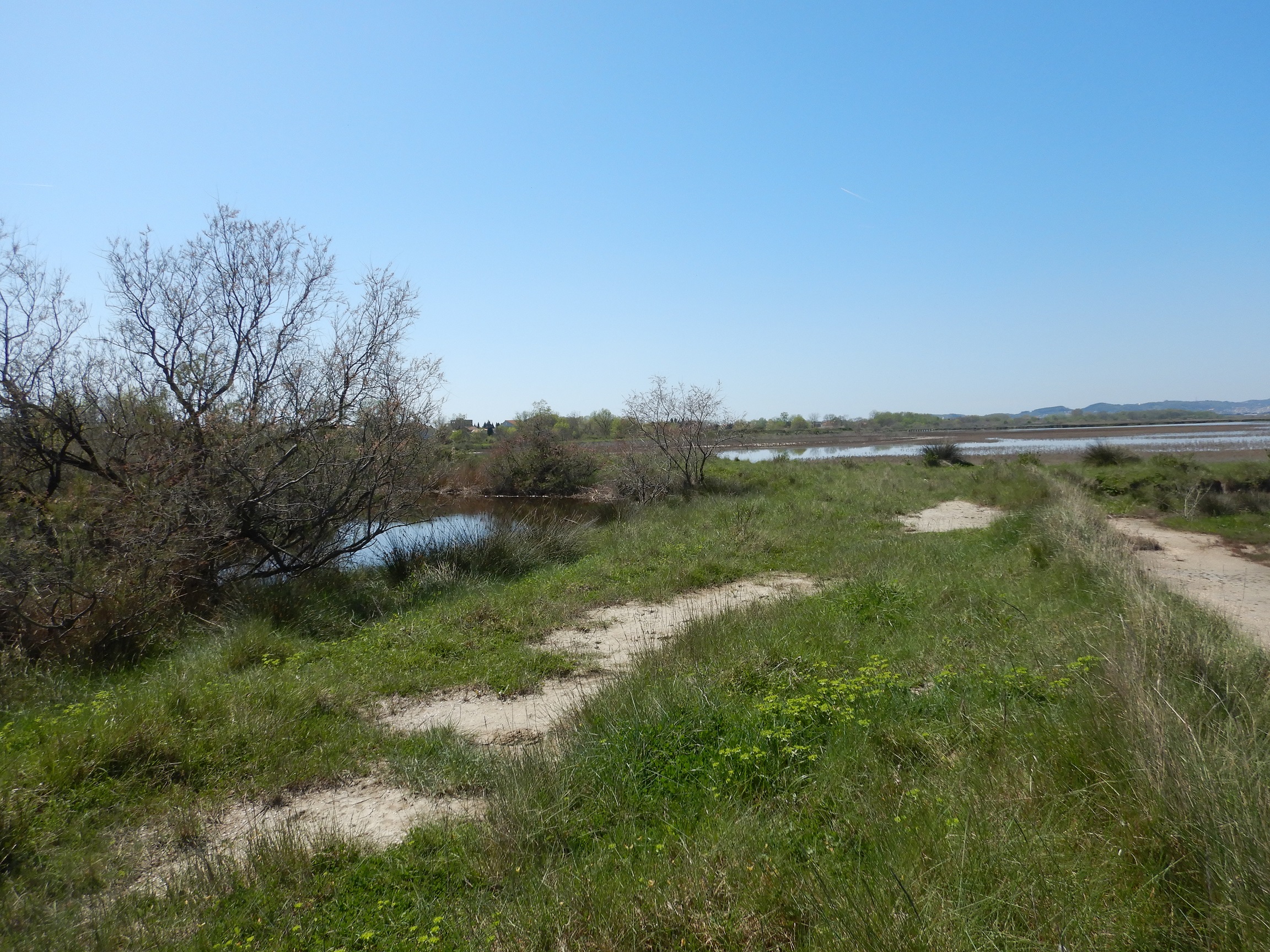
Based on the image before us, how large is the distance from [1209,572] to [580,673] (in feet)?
38.2

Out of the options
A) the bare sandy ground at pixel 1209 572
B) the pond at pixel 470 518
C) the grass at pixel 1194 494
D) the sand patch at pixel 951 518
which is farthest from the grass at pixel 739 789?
the grass at pixel 1194 494

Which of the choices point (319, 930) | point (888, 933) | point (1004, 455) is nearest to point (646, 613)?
point (319, 930)

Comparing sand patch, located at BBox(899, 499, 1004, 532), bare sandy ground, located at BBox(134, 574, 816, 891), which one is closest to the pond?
bare sandy ground, located at BBox(134, 574, 816, 891)

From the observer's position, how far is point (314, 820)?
4.33 metres

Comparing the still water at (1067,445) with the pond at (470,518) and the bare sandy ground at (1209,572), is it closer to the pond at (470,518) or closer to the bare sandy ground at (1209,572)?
the pond at (470,518)

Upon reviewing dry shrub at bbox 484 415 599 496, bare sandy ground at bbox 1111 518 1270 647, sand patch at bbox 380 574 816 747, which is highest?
dry shrub at bbox 484 415 599 496

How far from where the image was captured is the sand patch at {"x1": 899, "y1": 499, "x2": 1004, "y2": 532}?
16.7 meters

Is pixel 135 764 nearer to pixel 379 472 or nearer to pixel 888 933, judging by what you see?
pixel 888 933

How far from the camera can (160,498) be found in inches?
366

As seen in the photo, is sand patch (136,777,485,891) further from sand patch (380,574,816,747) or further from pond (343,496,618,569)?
pond (343,496,618,569)

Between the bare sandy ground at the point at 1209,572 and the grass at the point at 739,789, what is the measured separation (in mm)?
2284

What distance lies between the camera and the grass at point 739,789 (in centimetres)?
278

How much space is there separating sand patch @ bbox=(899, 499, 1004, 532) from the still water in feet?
52.2

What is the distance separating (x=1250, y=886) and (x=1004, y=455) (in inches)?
1626
